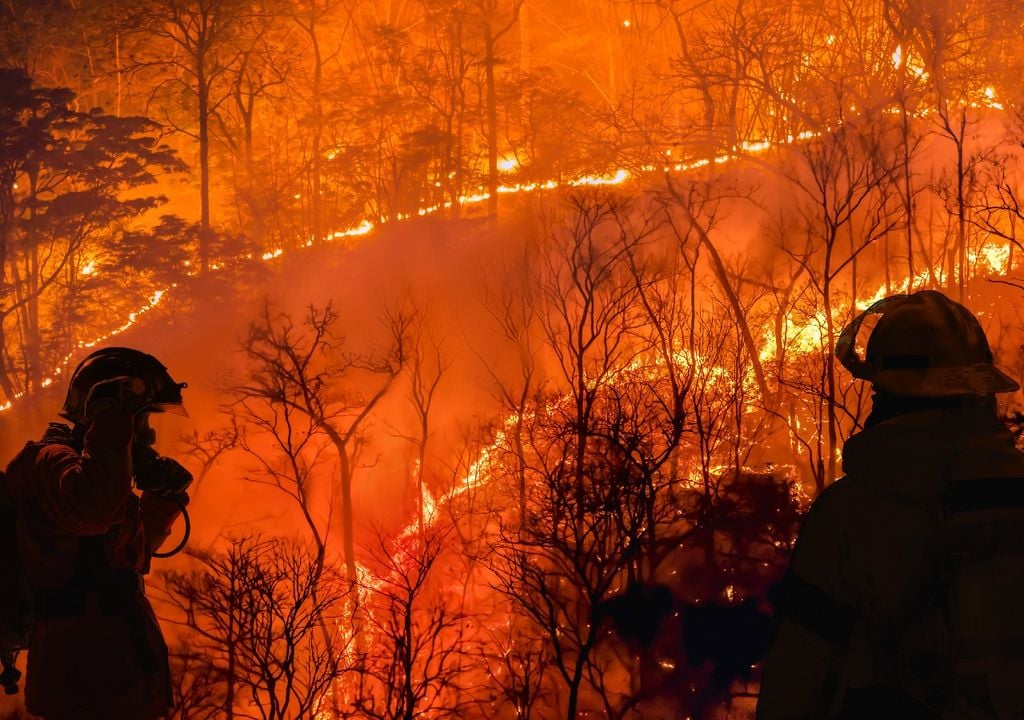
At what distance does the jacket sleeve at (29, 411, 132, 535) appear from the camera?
259 cm

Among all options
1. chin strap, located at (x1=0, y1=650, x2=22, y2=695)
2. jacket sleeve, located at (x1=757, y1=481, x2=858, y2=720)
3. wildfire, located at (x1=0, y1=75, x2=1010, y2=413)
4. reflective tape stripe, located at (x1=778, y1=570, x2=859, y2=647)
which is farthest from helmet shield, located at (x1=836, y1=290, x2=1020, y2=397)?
wildfire, located at (x1=0, y1=75, x2=1010, y2=413)

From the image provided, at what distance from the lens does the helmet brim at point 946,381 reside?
1.97 m

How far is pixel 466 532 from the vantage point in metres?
32.9

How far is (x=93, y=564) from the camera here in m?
2.87

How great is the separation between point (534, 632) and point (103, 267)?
2233 centimetres

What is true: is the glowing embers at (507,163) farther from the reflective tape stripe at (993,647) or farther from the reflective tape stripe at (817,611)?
the reflective tape stripe at (993,647)

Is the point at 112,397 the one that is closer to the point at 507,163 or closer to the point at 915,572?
the point at 915,572

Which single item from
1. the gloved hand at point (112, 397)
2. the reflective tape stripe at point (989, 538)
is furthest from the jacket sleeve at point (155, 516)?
the reflective tape stripe at point (989, 538)

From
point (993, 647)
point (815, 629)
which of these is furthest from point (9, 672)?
point (993, 647)

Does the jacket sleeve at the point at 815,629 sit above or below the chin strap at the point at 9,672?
above

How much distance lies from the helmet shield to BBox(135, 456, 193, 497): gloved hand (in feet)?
6.90

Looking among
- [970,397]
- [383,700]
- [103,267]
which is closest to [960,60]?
[383,700]

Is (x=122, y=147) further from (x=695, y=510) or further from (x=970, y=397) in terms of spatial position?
(x=970, y=397)

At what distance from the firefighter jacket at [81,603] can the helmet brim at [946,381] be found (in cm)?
209
